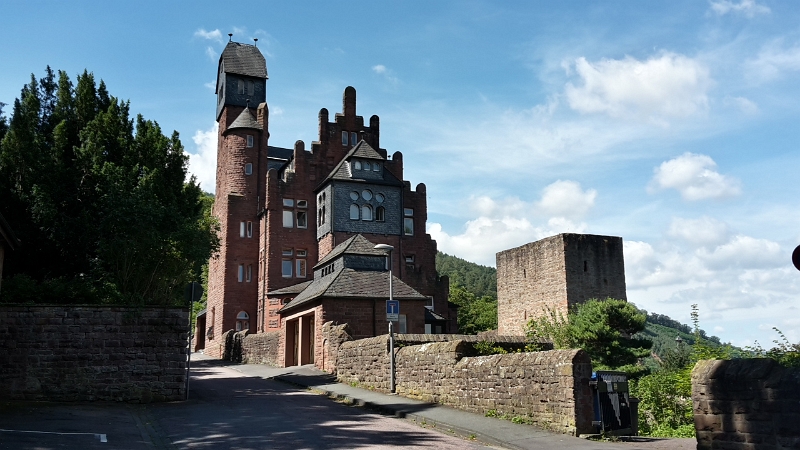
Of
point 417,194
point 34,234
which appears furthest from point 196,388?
point 417,194

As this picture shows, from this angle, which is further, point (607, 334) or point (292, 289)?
point (292, 289)

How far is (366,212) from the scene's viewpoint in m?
44.4

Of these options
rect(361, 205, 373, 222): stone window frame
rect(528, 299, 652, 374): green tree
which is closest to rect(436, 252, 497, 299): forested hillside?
rect(361, 205, 373, 222): stone window frame

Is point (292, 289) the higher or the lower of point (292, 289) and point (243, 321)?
the higher

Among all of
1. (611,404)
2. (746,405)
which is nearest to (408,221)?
(611,404)

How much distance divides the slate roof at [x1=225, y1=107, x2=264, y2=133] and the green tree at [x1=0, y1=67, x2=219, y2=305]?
75.9 ft

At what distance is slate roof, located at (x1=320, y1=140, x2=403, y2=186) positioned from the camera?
1735 inches

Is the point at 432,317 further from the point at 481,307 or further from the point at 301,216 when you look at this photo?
Answer: the point at 481,307

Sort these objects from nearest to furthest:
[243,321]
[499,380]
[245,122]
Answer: [499,380] → [243,321] → [245,122]

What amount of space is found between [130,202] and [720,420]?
17.9 meters

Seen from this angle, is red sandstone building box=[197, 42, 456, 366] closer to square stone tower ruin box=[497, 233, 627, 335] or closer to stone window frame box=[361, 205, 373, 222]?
stone window frame box=[361, 205, 373, 222]

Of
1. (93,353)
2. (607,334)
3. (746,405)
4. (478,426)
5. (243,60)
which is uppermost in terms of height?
(243,60)

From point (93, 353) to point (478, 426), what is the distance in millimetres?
10053

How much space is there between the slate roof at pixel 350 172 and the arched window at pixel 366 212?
166 cm
